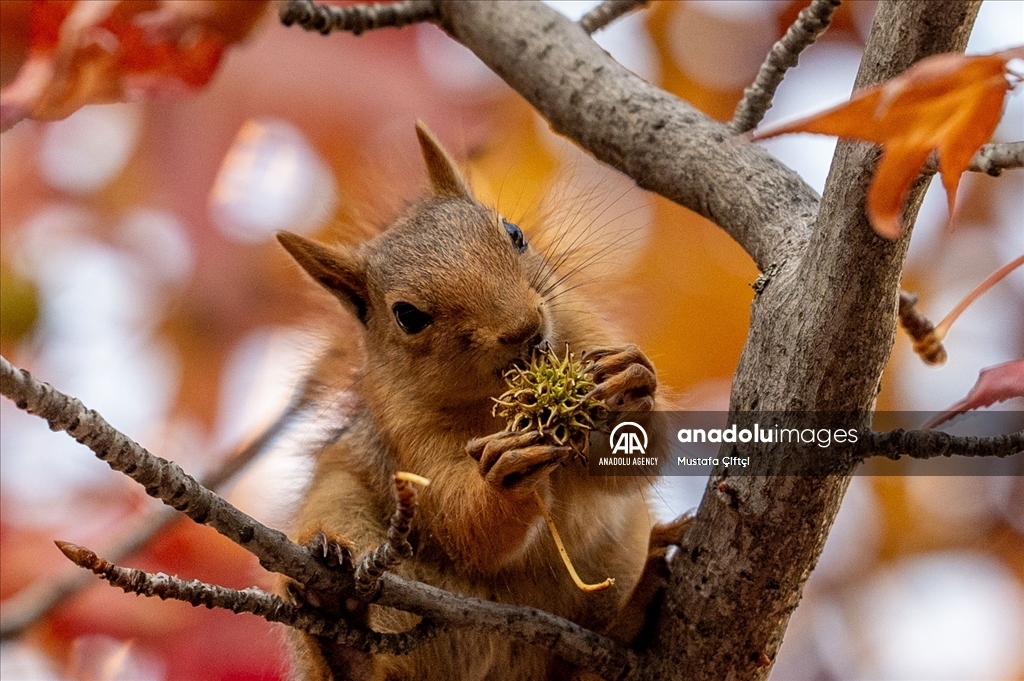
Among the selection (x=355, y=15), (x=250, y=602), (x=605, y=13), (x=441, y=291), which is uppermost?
(x=605, y=13)

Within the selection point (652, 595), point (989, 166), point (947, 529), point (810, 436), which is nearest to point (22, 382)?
point (810, 436)

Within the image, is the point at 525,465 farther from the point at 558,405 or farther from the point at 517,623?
the point at 517,623

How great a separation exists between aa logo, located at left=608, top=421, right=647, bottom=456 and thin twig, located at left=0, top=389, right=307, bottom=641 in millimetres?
1067

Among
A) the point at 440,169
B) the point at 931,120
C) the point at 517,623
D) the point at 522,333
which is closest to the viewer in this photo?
the point at 931,120

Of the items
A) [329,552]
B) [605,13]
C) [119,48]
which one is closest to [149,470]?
[329,552]

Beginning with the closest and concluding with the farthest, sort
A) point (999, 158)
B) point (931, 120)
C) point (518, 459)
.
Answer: point (931, 120) < point (999, 158) < point (518, 459)

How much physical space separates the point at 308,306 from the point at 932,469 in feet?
6.18

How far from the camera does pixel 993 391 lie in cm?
156

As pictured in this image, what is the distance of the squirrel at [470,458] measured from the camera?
2.19 metres

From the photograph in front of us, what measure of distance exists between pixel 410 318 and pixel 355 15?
852mm

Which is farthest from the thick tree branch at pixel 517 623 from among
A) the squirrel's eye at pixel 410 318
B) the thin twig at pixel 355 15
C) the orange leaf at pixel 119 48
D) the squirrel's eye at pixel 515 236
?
the thin twig at pixel 355 15

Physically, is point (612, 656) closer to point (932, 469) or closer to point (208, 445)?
point (932, 469)

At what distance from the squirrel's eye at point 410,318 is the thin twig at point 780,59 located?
824 millimetres

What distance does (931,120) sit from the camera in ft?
3.77
